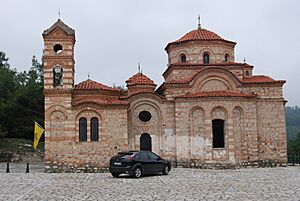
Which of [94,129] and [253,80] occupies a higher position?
[253,80]

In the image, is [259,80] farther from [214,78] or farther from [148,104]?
[148,104]

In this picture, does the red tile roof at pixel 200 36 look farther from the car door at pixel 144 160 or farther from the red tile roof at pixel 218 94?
the car door at pixel 144 160

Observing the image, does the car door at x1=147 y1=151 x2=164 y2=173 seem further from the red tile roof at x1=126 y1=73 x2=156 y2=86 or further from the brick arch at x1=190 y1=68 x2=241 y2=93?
the red tile roof at x1=126 y1=73 x2=156 y2=86

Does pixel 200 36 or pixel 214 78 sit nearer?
pixel 214 78

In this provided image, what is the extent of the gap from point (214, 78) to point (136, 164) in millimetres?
10335

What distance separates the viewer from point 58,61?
25609mm

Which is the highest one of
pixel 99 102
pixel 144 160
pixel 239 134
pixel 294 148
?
pixel 99 102

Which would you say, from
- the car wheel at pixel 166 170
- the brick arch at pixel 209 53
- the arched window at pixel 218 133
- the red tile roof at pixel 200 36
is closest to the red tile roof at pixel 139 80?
the red tile roof at pixel 200 36

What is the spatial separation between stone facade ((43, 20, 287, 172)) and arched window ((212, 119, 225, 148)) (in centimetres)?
6

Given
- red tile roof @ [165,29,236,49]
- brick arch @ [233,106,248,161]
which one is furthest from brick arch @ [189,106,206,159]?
red tile roof @ [165,29,236,49]

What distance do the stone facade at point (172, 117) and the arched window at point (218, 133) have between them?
6 centimetres

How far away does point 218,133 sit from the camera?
26.1 m

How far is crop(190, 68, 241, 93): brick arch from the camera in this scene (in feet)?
90.3

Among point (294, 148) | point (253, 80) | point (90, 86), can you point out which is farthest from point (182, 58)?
point (294, 148)
